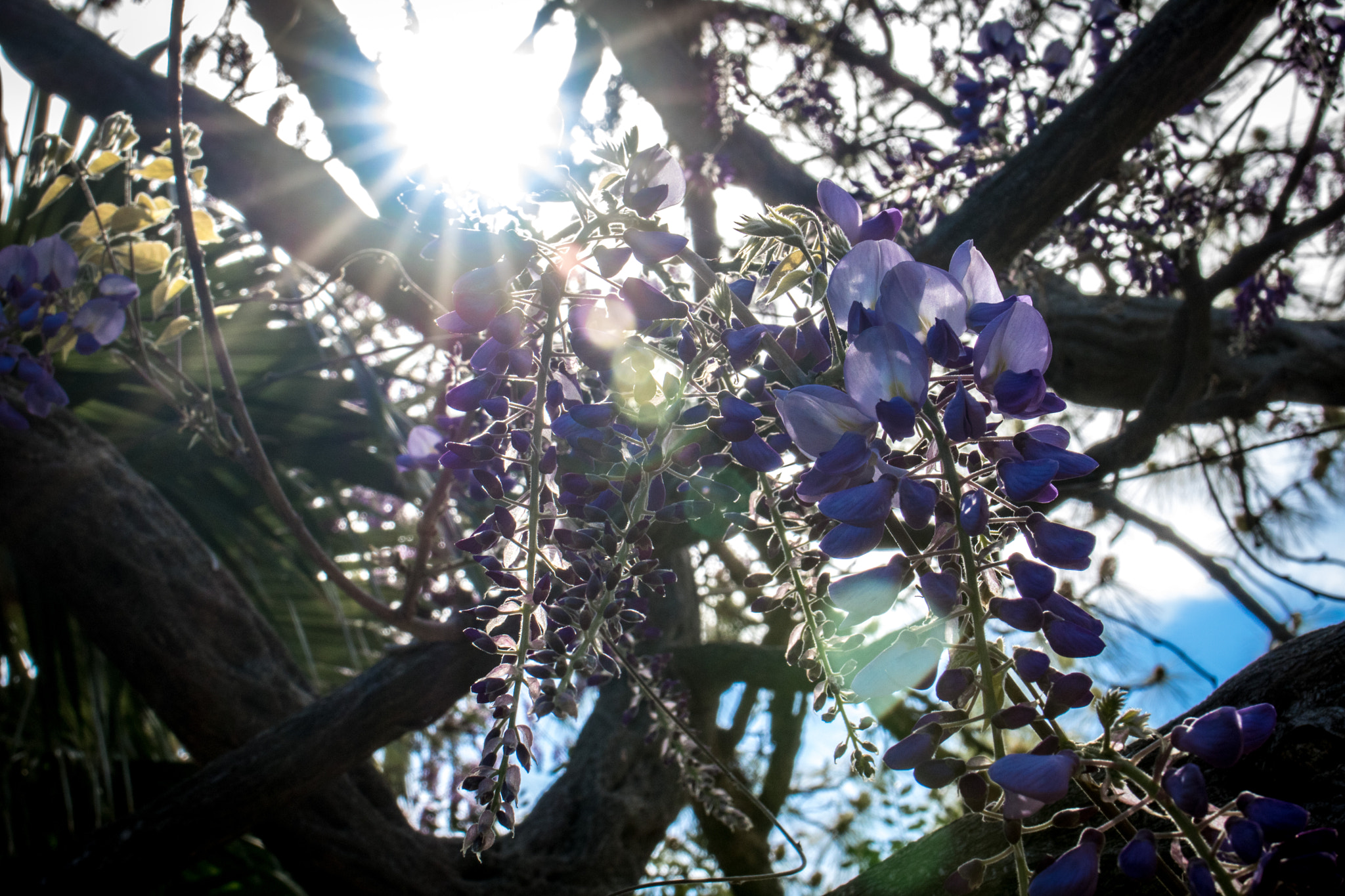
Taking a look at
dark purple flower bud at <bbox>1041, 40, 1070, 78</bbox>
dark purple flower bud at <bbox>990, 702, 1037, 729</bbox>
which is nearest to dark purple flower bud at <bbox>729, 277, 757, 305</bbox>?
dark purple flower bud at <bbox>990, 702, 1037, 729</bbox>

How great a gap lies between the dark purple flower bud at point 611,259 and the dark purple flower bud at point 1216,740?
1.16 ft

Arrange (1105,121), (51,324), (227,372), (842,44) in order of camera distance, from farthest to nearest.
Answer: (842,44), (1105,121), (227,372), (51,324)

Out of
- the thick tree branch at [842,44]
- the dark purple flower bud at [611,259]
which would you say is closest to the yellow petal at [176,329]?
the dark purple flower bud at [611,259]

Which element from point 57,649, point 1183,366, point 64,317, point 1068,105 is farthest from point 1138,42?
point 57,649

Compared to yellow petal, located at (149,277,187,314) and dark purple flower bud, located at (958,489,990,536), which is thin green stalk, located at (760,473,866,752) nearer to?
dark purple flower bud, located at (958,489,990,536)

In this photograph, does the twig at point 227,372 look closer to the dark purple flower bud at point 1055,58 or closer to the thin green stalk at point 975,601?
the thin green stalk at point 975,601

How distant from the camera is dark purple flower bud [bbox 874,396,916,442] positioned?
351mm

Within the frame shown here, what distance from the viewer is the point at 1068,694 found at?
0.34 meters

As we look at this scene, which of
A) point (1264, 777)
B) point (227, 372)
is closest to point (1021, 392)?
point (1264, 777)

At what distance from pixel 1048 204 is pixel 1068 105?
0.59 feet

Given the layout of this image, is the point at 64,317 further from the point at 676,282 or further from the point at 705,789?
the point at 705,789

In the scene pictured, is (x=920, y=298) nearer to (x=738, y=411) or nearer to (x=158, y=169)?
(x=738, y=411)

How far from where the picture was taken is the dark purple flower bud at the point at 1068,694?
34cm

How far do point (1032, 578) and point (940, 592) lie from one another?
0.16 ft
